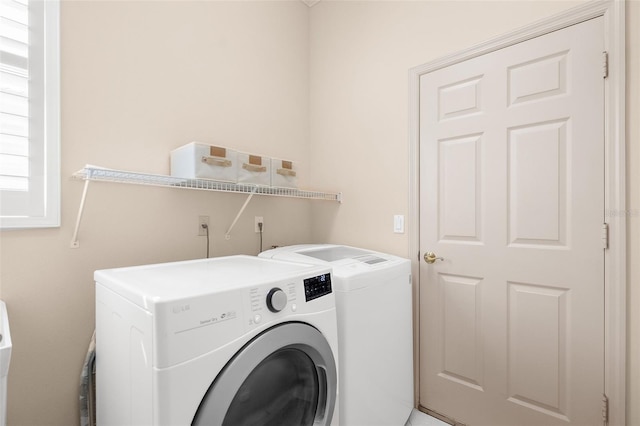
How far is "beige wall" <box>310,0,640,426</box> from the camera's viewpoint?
69.5 inches

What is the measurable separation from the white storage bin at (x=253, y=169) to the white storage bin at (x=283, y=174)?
35mm

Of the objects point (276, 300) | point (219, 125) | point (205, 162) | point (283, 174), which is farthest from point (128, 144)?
point (276, 300)

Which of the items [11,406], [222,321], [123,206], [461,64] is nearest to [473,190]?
[461,64]

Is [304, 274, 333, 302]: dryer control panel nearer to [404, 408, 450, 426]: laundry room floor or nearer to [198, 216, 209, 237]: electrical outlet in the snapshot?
[198, 216, 209, 237]: electrical outlet

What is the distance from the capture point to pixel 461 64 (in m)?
1.77

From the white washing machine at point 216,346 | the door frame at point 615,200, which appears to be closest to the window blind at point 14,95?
the white washing machine at point 216,346

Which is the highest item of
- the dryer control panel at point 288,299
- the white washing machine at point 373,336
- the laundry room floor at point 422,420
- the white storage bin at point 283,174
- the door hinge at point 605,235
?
the white storage bin at point 283,174

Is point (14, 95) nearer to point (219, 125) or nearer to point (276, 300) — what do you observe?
point (219, 125)

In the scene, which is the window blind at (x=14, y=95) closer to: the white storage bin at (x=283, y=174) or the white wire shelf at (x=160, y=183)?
the white wire shelf at (x=160, y=183)

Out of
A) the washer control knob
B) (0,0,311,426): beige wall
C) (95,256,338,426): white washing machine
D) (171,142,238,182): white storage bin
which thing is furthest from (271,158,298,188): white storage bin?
the washer control knob

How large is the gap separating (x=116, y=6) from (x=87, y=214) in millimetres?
990

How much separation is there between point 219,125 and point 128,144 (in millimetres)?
536

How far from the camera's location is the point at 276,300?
1001 millimetres

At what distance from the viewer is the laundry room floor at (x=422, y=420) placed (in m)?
1.79
